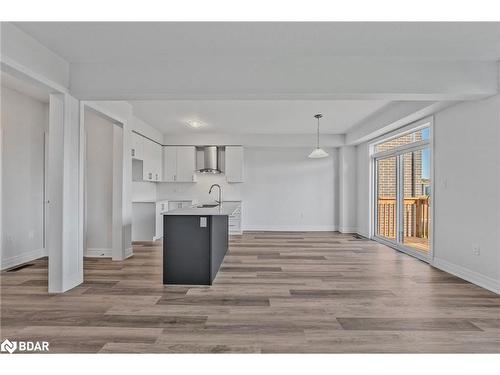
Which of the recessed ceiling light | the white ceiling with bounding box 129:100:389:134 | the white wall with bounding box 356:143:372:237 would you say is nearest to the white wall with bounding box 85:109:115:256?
the white ceiling with bounding box 129:100:389:134

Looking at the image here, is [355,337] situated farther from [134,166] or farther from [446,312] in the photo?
[134,166]

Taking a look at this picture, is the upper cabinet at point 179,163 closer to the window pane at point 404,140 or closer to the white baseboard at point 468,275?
the window pane at point 404,140

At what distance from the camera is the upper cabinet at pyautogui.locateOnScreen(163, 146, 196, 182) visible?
8164 millimetres

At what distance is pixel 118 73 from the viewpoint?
3.58 m

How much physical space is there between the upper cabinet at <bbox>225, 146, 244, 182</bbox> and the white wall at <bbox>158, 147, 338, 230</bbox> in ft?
1.55

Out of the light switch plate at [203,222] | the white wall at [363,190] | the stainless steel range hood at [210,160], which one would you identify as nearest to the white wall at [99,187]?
the light switch plate at [203,222]

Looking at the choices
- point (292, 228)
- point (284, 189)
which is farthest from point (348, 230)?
point (284, 189)

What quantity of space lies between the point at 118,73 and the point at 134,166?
355 cm

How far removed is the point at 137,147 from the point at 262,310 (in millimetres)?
4585

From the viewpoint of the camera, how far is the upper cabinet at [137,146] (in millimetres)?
6176

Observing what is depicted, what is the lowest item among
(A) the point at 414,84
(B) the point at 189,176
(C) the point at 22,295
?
(C) the point at 22,295

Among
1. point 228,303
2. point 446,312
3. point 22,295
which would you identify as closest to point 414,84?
point 446,312

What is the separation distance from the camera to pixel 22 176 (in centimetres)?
494

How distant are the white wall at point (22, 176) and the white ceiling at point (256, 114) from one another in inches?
63.9
